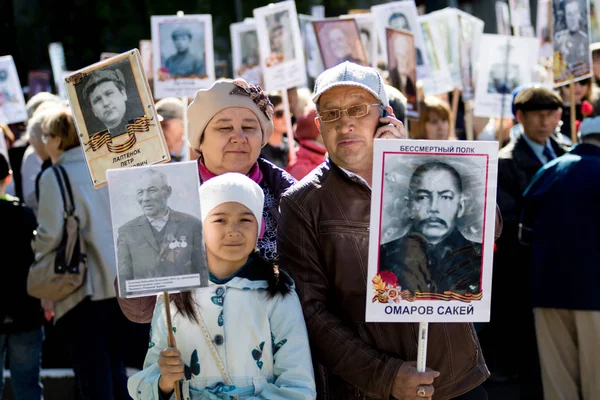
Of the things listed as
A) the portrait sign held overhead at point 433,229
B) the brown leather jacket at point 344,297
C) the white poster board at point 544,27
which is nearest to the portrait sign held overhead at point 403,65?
the white poster board at point 544,27

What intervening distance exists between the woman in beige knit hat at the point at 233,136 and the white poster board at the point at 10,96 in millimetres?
6667

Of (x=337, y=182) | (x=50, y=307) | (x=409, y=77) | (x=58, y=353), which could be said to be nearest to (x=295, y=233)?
(x=337, y=182)

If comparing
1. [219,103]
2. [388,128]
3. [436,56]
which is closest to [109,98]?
[219,103]

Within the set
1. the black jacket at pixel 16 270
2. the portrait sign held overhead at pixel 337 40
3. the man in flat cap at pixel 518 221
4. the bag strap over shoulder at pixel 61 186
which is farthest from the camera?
the portrait sign held overhead at pixel 337 40

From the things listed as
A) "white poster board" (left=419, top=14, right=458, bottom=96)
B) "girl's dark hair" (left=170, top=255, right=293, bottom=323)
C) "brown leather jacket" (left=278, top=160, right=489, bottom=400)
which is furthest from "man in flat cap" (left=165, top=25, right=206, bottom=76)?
"girl's dark hair" (left=170, top=255, right=293, bottom=323)

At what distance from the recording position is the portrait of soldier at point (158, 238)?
3.08m

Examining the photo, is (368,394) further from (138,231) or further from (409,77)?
(409,77)

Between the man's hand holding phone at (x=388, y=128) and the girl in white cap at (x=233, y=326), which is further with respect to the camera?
the man's hand holding phone at (x=388, y=128)

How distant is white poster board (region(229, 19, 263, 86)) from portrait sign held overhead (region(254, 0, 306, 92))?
201 cm

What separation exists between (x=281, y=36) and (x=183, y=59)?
0.88 m

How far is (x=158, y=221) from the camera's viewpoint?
3094mm

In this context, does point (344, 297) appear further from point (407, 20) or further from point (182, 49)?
point (407, 20)

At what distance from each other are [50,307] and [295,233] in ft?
9.97

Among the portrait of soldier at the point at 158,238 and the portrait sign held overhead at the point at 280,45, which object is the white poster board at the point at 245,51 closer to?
the portrait sign held overhead at the point at 280,45
